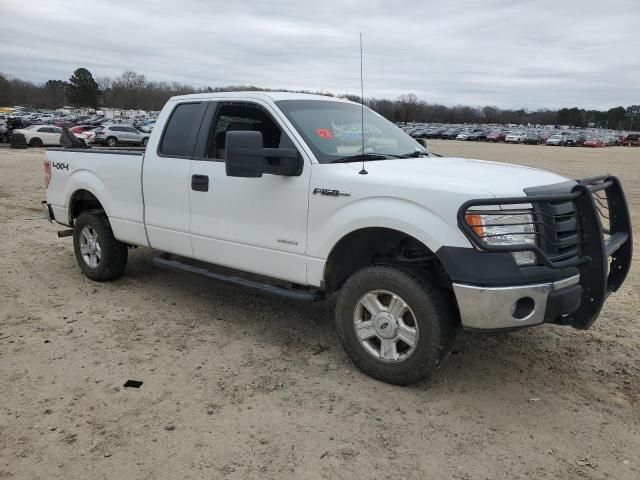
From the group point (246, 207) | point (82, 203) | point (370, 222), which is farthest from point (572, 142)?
point (370, 222)

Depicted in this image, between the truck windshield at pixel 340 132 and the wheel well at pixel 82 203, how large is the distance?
2914mm

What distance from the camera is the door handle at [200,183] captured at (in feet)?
15.8

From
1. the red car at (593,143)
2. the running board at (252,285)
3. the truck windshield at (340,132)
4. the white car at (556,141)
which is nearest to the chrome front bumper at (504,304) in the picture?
the running board at (252,285)

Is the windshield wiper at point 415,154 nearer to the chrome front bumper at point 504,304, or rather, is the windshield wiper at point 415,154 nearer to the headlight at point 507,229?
the headlight at point 507,229

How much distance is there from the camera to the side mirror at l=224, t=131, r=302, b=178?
3973mm

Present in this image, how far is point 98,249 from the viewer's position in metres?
6.17

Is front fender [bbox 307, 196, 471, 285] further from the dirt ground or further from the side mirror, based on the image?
the dirt ground

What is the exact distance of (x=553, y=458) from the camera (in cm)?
309

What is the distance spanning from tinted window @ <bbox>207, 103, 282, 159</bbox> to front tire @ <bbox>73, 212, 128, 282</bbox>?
1.85m

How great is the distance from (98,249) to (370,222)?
145 inches

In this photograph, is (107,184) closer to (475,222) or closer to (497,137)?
(475,222)

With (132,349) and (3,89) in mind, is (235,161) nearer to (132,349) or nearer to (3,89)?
(132,349)

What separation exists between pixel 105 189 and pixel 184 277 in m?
1.37

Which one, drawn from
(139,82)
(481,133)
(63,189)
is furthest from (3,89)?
(63,189)
